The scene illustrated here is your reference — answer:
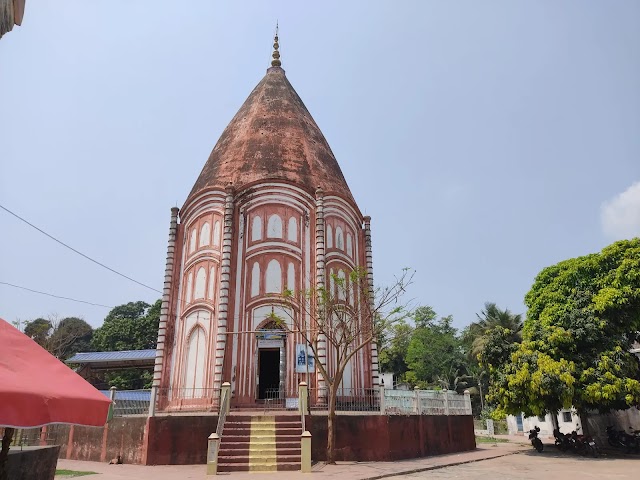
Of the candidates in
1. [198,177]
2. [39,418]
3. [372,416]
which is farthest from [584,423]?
A: [39,418]

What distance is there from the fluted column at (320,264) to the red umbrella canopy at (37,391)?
12712mm

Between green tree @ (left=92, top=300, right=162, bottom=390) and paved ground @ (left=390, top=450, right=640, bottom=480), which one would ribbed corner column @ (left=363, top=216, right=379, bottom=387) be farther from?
green tree @ (left=92, top=300, right=162, bottom=390)

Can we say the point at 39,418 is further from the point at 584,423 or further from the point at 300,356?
the point at 584,423

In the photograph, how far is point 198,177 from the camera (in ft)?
74.4

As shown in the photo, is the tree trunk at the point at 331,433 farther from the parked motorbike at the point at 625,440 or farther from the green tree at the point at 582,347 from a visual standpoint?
the parked motorbike at the point at 625,440

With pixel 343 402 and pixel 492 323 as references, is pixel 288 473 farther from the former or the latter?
pixel 492 323

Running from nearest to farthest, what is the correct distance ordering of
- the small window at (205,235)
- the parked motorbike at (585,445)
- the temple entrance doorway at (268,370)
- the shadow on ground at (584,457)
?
the shadow on ground at (584,457) < the parked motorbike at (585,445) < the temple entrance doorway at (268,370) < the small window at (205,235)

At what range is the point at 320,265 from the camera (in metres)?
18.9

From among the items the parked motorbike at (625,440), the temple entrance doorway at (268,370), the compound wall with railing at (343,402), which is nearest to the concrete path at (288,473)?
the compound wall with railing at (343,402)

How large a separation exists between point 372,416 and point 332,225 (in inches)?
342

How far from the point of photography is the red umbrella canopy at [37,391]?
146 inches

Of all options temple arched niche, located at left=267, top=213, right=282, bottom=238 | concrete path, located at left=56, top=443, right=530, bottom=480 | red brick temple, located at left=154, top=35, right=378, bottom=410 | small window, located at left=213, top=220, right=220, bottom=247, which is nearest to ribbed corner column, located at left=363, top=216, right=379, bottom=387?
red brick temple, located at left=154, top=35, right=378, bottom=410

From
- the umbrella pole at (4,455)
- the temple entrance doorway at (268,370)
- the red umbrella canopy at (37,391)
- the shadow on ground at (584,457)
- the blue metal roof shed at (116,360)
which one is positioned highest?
the blue metal roof shed at (116,360)

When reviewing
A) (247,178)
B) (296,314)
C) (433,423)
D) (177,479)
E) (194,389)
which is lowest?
(177,479)
